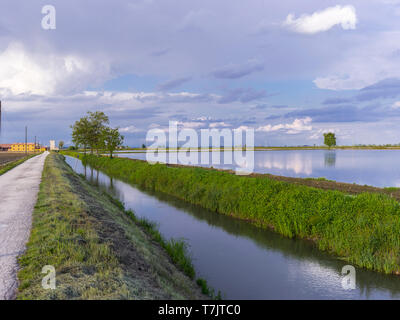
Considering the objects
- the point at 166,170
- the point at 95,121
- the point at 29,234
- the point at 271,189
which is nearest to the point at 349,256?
the point at 271,189

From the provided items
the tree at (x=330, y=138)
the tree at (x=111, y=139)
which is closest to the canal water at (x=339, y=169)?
the tree at (x=111, y=139)

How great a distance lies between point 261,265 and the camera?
1076 cm

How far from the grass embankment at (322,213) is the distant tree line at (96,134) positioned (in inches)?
1929

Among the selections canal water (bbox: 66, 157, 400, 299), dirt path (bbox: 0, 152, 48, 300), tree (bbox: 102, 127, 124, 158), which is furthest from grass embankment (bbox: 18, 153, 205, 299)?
tree (bbox: 102, 127, 124, 158)

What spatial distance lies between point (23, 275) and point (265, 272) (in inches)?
301

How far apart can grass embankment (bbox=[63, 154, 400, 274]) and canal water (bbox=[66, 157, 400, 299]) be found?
1.64 feet

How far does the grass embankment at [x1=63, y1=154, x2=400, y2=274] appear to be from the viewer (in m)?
9.67

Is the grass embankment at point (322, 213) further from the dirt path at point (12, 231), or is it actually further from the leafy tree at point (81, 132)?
the leafy tree at point (81, 132)

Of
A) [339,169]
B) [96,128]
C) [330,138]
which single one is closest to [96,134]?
[96,128]

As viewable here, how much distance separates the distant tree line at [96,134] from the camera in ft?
215
